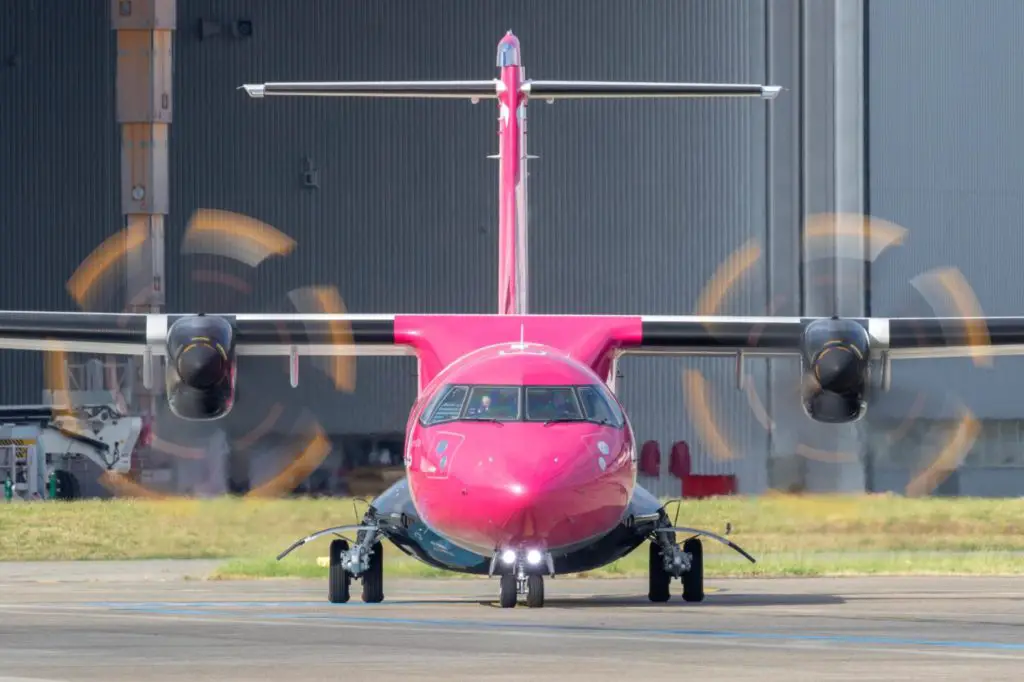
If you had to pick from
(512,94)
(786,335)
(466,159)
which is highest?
(466,159)

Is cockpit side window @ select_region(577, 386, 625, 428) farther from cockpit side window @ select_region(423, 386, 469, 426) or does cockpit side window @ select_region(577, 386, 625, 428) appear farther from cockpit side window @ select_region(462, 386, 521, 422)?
cockpit side window @ select_region(423, 386, 469, 426)

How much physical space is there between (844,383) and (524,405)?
164 inches

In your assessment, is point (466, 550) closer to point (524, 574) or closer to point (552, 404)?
point (524, 574)

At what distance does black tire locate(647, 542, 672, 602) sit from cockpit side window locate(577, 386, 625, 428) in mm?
1724

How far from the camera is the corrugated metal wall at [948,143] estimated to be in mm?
38969

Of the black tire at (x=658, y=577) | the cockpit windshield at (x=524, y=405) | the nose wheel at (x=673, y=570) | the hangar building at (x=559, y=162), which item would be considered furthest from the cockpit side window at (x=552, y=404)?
the hangar building at (x=559, y=162)

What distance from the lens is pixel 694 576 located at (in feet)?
57.2

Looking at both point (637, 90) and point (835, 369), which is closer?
point (835, 369)

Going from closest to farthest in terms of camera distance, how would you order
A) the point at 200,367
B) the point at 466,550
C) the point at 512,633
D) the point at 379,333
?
the point at 512,633 < the point at 466,550 < the point at 200,367 < the point at 379,333

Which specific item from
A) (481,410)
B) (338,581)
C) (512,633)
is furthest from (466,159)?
(512,633)

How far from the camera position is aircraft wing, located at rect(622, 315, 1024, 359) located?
19.1m

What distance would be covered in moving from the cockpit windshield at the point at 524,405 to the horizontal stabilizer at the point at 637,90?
520 centimetres

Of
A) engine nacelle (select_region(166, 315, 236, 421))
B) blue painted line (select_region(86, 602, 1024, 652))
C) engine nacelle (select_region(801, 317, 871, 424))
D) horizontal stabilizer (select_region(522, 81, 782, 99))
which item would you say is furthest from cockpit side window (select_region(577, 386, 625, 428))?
horizontal stabilizer (select_region(522, 81, 782, 99))

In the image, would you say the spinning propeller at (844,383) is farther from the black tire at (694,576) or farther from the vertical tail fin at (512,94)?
the vertical tail fin at (512,94)
